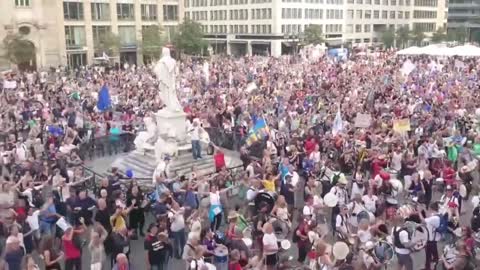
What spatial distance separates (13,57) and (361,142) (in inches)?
1818

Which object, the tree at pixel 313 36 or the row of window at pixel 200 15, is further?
the row of window at pixel 200 15

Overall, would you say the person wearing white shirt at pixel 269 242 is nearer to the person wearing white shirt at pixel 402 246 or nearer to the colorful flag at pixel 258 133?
the person wearing white shirt at pixel 402 246

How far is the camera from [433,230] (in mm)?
10578

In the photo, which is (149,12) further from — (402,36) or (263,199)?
(263,199)

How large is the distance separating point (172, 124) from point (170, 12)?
59.4 meters

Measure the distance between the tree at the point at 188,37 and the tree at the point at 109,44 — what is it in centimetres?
757

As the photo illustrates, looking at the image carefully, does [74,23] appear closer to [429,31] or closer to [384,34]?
[384,34]

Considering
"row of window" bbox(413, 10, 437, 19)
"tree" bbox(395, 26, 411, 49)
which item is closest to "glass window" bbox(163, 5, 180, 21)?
"tree" bbox(395, 26, 411, 49)

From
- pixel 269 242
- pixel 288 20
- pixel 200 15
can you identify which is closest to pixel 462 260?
pixel 269 242

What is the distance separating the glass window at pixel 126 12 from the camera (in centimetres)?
6931

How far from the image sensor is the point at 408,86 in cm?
2992

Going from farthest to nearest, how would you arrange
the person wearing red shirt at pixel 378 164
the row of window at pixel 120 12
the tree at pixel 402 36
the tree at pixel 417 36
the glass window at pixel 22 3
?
the tree at pixel 417 36 → the tree at pixel 402 36 → the row of window at pixel 120 12 → the glass window at pixel 22 3 → the person wearing red shirt at pixel 378 164

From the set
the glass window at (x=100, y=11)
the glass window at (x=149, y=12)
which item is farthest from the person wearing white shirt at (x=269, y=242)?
the glass window at (x=149, y=12)

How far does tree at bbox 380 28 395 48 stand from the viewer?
9062cm
